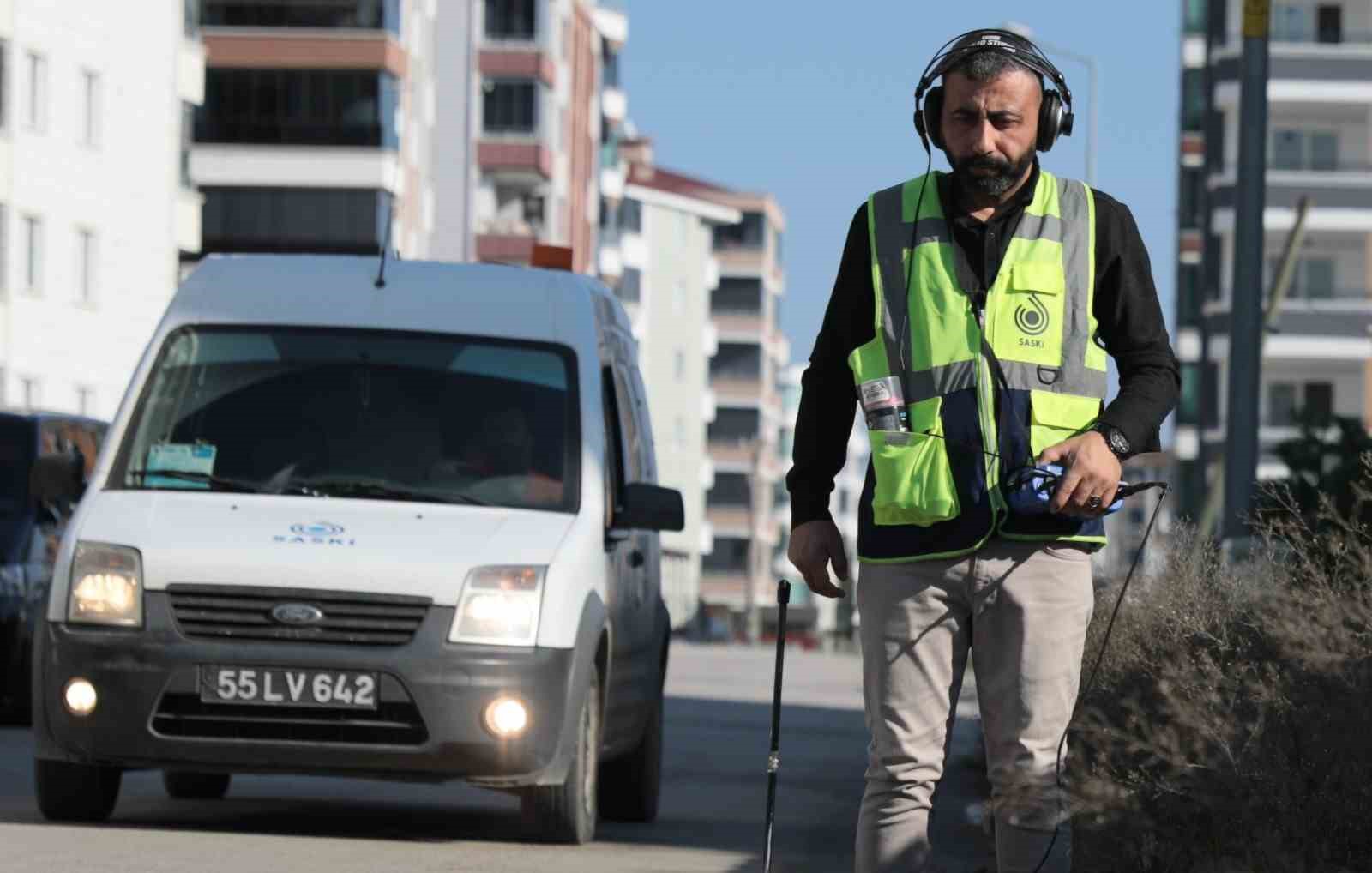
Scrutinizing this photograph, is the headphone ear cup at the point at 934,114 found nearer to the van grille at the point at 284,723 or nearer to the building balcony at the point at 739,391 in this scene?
the van grille at the point at 284,723

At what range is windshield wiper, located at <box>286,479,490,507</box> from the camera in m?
11.9

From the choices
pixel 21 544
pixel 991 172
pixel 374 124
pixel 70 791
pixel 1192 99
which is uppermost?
pixel 1192 99

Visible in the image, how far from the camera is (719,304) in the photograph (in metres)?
156

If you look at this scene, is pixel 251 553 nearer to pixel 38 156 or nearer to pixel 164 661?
pixel 164 661

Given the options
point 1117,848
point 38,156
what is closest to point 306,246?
point 38,156

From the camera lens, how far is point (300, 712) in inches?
442

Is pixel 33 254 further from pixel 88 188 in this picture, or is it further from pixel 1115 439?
pixel 1115 439

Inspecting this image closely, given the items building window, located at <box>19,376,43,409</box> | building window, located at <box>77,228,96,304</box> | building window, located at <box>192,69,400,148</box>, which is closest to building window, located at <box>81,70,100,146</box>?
building window, located at <box>77,228,96,304</box>

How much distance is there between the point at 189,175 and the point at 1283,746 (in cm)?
5730

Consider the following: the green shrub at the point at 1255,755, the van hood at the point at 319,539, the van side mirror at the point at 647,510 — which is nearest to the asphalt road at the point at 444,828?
the van hood at the point at 319,539

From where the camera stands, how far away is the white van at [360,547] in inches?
442

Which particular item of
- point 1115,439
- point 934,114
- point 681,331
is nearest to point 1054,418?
point 1115,439

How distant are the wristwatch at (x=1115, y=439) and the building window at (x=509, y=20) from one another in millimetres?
86686

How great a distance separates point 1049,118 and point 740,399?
487 ft
